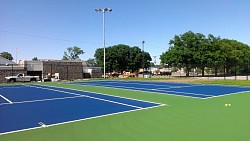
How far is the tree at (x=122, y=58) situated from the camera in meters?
76.5

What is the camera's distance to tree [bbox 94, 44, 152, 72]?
76.5 meters

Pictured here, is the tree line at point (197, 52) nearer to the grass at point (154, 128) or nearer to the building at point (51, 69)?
the building at point (51, 69)

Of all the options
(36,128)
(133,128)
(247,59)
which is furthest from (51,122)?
(247,59)

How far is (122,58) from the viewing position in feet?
258

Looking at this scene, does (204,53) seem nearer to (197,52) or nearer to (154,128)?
(197,52)

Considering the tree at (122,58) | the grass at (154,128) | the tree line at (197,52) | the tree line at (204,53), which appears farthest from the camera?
the tree at (122,58)

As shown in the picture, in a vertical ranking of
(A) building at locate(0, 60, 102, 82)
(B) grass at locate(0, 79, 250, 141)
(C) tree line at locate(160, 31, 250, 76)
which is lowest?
(B) grass at locate(0, 79, 250, 141)

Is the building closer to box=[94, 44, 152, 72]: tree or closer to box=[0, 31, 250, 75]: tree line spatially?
box=[0, 31, 250, 75]: tree line

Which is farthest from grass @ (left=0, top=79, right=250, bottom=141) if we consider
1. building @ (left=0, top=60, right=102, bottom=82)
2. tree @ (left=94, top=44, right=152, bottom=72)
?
tree @ (left=94, top=44, right=152, bottom=72)

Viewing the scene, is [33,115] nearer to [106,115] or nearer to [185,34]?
[106,115]

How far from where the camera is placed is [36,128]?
246 inches

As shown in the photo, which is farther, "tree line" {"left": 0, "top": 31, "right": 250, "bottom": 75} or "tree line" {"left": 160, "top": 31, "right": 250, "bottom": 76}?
"tree line" {"left": 160, "top": 31, "right": 250, "bottom": 76}

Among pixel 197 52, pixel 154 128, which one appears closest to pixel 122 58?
pixel 197 52

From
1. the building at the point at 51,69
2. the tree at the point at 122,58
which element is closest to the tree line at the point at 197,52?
the building at the point at 51,69
